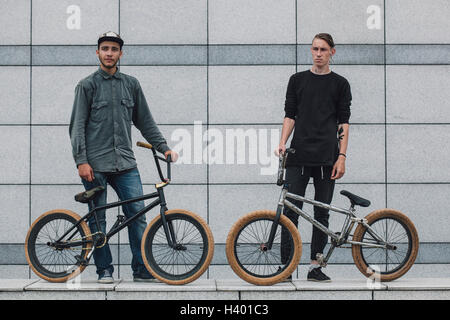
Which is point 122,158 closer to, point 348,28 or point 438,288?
point 438,288

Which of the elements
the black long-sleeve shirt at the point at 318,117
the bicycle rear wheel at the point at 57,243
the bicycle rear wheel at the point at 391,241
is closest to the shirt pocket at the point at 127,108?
the bicycle rear wheel at the point at 57,243

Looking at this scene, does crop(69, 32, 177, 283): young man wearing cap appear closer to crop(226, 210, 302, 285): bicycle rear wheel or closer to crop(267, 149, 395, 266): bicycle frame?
crop(226, 210, 302, 285): bicycle rear wheel

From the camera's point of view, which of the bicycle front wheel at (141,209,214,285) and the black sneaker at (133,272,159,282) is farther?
the black sneaker at (133,272,159,282)

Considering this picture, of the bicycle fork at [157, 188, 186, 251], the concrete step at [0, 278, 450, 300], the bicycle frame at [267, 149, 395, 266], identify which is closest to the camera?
the concrete step at [0, 278, 450, 300]

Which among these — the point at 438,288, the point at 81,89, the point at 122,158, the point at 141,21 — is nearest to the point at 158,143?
the point at 122,158

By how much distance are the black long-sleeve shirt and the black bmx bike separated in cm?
120

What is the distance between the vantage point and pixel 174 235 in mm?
5848

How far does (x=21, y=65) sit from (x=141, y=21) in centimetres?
166

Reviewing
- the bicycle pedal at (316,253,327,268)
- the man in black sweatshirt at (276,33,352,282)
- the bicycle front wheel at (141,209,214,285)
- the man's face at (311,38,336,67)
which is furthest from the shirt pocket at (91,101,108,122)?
the bicycle pedal at (316,253,327,268)

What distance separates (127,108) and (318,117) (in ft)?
6.19

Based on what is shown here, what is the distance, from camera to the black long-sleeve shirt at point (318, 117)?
622cm

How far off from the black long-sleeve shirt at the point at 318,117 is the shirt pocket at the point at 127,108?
164 cm

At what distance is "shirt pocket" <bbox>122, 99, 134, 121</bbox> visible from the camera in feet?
20.4

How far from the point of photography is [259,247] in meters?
5.82
